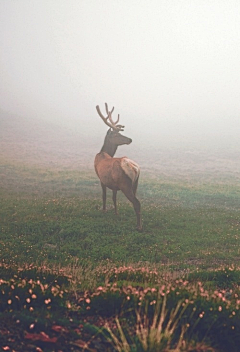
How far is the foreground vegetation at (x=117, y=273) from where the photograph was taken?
4371 mm

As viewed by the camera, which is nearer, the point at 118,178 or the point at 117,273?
the point at 117,273

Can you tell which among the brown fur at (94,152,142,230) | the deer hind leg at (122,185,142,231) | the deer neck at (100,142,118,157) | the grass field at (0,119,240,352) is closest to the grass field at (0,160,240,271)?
the grass field at (0,119,240,352)

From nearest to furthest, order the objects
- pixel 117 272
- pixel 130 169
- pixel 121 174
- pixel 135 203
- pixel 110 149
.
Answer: pixel 117 272, pixel 135 203, pixel 121 174, pixel 130 169, pixel 110 149

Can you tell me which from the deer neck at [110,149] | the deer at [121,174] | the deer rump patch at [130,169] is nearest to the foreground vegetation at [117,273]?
the deer at [121,174]

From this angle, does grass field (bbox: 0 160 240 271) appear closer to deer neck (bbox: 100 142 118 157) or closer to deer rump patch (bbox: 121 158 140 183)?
deer rump patch (bbox: 121 158 140 183)

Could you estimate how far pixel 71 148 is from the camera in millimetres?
72250

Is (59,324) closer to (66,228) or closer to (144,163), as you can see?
(66,228)

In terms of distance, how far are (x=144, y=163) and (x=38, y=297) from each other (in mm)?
53989

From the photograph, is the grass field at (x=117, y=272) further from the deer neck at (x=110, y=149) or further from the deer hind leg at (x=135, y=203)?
the deer neck at (x=110, y=149)

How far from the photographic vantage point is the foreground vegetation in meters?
4.37

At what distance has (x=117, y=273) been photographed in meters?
6.99

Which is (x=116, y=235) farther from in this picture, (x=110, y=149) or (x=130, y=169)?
(x=110, y=149)

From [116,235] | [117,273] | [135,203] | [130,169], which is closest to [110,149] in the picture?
[130,169]

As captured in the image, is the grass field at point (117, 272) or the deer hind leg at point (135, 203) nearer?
the grass field at point (117, 272)
